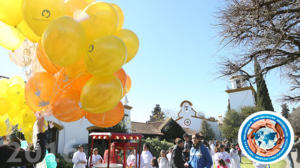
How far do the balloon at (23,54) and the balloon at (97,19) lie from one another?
1236mm

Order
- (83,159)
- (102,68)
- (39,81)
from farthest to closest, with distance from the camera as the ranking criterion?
(83,159), (39,81), (102,68)

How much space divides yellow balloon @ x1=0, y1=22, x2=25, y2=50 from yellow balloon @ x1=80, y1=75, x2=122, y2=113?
1567 mm

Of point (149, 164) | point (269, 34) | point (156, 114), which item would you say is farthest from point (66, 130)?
point (156, 114)

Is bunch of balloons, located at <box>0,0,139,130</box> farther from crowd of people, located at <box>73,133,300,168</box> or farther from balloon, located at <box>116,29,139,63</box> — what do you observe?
crowd of people, located at <box>73,133,300,168</box>

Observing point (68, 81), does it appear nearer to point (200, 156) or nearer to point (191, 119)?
point (200, 156)

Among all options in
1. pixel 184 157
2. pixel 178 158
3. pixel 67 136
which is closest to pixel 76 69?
pixel 178 158

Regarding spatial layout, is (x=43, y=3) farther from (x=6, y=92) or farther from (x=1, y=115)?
(x=1, y=115)

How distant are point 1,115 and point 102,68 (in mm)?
2534

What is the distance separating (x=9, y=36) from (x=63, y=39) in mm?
1547

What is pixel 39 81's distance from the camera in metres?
2.86

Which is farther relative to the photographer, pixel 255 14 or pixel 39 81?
pixel 255 14

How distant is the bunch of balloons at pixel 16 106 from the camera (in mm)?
3656

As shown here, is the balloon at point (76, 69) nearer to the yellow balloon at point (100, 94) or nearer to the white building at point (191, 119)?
the yellow balloon at point (100, 94)

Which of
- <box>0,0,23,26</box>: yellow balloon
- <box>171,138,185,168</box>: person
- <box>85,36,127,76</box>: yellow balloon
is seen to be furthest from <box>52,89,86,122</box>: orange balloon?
<box>171,138,185,168</box>: person
